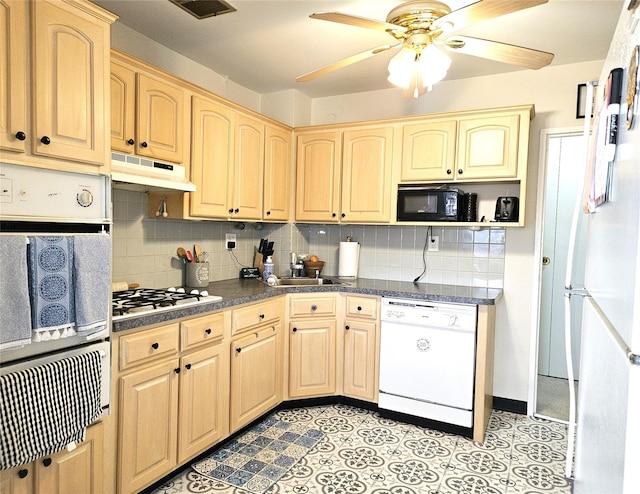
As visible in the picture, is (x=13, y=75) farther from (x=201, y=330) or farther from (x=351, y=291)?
(x=351, y=291)

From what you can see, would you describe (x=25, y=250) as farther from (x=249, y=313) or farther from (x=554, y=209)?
(x=554, y=209)

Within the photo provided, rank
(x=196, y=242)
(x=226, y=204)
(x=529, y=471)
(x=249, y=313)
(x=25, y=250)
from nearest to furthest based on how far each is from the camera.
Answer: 1. (x=25, y=250)
2. (x=529, y=471)
3. (x=249, y=313)
4. (x=226, y=204)
5. (x=196, y=242)

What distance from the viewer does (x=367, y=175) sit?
127 inches

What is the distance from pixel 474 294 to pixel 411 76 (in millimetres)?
1480

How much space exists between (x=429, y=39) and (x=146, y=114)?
4.95ft

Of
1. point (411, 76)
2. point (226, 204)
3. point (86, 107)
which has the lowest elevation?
point (226, 204)

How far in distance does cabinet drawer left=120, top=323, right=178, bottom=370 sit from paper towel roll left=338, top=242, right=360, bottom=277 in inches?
67.5

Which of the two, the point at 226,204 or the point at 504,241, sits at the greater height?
the point at 226,204

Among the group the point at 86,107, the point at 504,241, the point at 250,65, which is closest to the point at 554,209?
the point at 504,241

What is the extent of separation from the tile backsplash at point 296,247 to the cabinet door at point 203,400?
721mm

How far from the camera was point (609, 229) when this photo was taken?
101 centimetres

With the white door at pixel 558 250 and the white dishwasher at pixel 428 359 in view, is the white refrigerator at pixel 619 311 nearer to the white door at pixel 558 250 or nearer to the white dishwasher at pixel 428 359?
the white dishwasher at pixel 428 359

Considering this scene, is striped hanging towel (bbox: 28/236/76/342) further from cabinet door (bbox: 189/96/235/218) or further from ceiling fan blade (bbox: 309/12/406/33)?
ceiling fan blade (bbox: 309/12/406/33)

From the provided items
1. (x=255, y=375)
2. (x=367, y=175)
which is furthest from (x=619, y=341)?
(x=367, y=175)
